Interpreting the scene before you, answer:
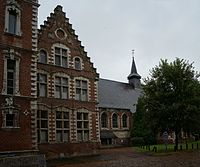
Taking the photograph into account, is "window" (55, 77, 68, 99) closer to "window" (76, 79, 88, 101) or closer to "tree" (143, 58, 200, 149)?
"window" (76, 79, 88, 101)

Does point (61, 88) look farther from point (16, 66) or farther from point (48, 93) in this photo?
point (16, 66)

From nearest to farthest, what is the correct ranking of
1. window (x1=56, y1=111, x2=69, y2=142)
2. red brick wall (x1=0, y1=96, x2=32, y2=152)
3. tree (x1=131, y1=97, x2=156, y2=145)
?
red brick wall (x1=0, y1=96, x2=32, y2=152) < window (x1=56, y1=111, x2=69, y2=142) < tree (x1=131, y1=97, x2=156, y2=145)

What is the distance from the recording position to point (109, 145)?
46562 millimetres

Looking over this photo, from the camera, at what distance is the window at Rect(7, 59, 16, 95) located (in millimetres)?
22031

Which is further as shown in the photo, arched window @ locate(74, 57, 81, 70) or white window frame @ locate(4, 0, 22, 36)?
arched window @ locate(74, 57, 81, 70)

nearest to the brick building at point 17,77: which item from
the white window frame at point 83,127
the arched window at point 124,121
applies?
the white window frame at point 83,127

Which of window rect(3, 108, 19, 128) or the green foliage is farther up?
window rect(3, 108, 19, 128)

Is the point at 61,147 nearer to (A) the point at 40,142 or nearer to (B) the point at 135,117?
(A) the point at 40,142

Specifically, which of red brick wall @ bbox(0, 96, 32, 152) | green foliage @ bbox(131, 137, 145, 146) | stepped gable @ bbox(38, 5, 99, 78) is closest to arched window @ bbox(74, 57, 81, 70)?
stepped gable @ bbox(38, 5, 99, 78)

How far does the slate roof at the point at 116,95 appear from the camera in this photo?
50.8 m

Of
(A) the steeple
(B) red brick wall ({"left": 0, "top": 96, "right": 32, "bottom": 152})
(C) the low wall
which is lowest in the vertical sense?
(C) the low wall

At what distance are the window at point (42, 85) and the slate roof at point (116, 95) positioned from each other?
729 inches

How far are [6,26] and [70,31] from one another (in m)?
13.0

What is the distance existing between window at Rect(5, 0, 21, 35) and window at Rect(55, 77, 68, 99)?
393 inches
